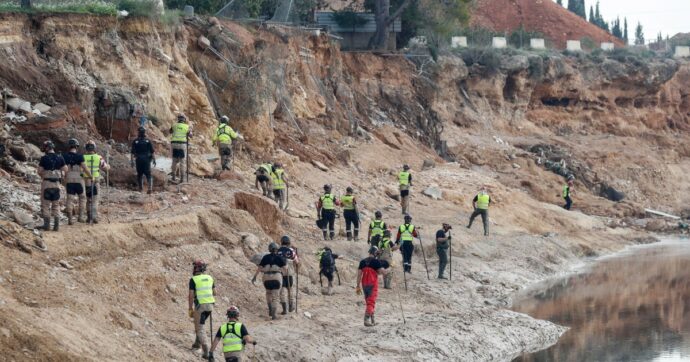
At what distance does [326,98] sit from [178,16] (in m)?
10.4

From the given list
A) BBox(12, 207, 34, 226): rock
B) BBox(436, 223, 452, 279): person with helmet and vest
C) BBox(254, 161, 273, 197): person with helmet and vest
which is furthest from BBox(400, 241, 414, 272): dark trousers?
BBox(12, 207, 34, 226): rock

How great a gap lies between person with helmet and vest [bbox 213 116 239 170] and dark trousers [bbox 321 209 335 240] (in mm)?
2786

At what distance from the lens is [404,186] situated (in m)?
35.8

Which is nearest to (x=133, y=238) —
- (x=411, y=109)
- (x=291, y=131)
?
(x=291, y=131)

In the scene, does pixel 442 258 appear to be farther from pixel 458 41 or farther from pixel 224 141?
pixel 458 41

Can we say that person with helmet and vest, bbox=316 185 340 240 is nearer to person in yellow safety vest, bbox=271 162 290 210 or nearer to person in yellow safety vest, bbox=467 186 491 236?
person in yellow safety vest, bbox=271 162 290 210

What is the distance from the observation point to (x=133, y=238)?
2292cm

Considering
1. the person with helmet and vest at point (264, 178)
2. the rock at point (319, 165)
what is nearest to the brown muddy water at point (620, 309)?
the person with helmet and vest at point (264, 178)

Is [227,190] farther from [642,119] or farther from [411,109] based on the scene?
[642,119]

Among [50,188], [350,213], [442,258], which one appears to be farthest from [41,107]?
[442,258]

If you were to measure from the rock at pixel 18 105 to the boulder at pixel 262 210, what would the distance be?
16.6 ft

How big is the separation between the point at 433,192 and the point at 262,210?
44.4ft

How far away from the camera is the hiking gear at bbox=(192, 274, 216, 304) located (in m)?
19.3

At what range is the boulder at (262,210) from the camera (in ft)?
92.0
